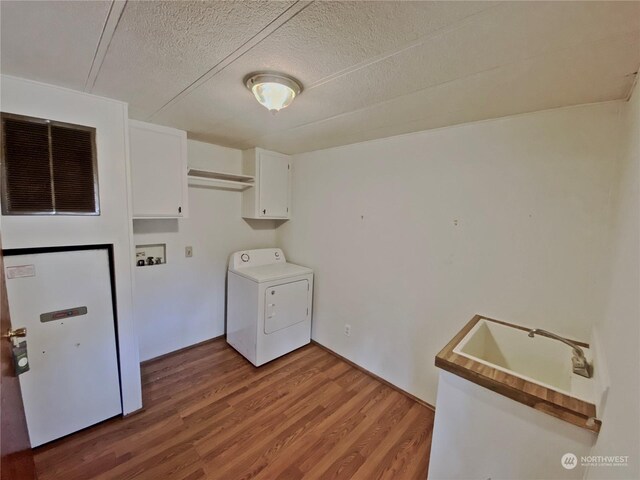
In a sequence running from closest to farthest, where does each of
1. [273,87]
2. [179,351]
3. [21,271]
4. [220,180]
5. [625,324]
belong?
[625,324] → [273,87] → [21,271] → [220,180] → [179,351]

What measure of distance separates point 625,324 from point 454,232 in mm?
1165

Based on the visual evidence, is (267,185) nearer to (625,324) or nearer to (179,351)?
(179,351)

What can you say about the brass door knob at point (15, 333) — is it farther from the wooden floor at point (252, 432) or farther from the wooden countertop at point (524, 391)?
the wooden countertop at point (524, 391)

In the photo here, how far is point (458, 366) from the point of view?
4.25ft

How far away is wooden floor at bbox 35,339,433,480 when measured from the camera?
5.35ft

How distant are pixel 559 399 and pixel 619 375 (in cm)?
31

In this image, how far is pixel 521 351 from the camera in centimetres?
169

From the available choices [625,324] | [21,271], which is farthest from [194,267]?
[625,324]

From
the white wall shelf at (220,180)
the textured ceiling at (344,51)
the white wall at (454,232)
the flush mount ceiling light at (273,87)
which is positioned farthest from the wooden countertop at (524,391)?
the white wall shelf at (220,180)

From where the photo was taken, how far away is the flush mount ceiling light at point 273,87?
132 cm

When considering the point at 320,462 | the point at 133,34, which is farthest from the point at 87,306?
the point at 320,462

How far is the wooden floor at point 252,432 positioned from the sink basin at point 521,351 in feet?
2.65

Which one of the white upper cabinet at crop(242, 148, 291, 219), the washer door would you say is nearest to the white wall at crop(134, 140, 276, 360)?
the white upper cabinet at crop(242, 148, 291, 219)

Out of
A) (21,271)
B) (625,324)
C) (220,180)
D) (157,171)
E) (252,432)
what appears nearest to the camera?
(625,324)
